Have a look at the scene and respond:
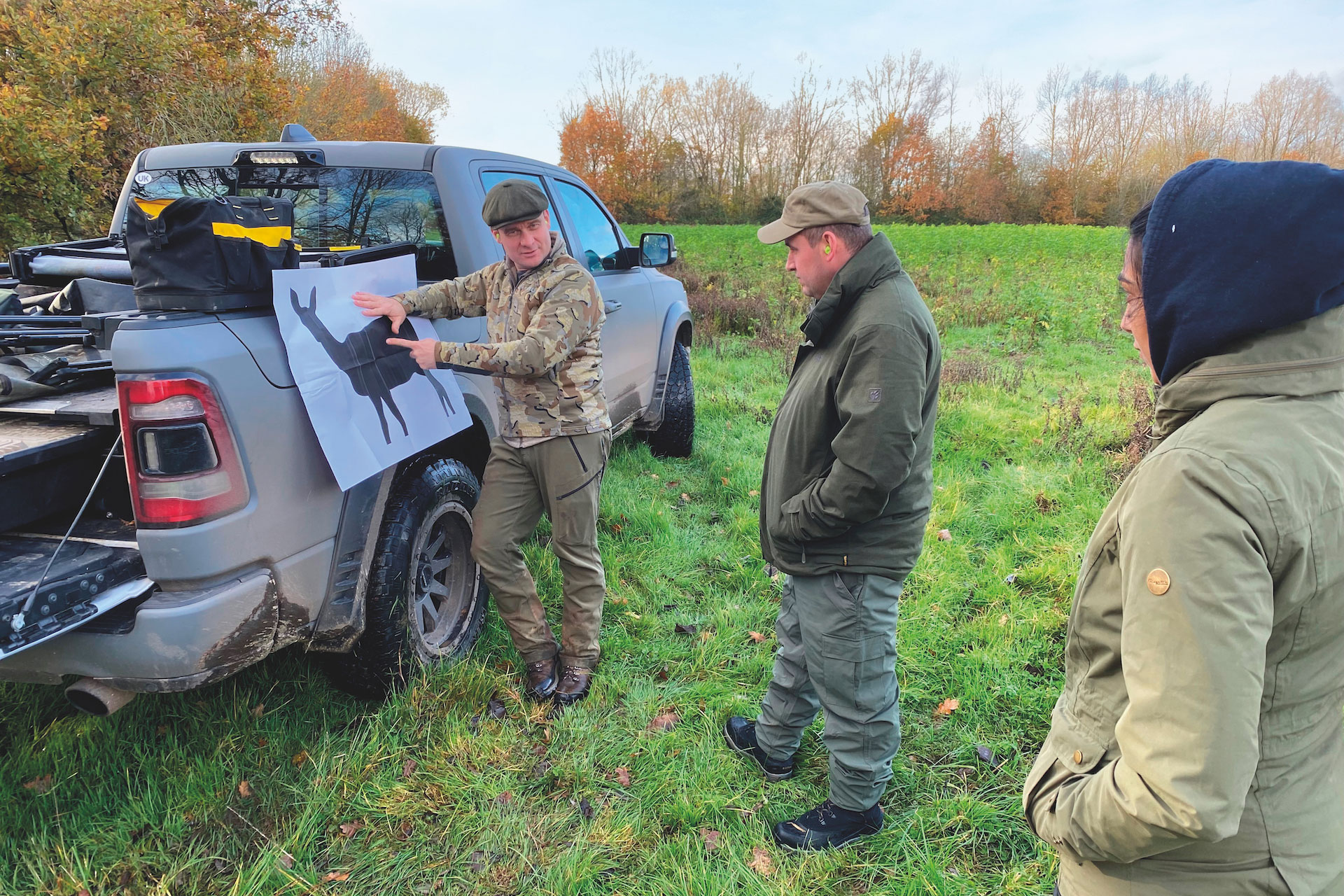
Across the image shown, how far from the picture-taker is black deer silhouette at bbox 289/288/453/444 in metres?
2.42

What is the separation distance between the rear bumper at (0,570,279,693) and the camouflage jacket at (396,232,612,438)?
1.17 m

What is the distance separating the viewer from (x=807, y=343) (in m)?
2.39

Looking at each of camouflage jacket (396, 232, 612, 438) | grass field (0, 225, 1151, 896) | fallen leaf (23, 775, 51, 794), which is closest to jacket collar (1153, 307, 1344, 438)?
grass field (0, 225, 1151, 896)

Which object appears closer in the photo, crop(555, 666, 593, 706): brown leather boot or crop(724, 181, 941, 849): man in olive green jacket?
crop(724, 181, 941, 849): man in olive green jacket

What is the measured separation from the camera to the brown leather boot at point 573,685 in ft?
10.3

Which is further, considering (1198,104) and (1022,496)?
(1198,104)

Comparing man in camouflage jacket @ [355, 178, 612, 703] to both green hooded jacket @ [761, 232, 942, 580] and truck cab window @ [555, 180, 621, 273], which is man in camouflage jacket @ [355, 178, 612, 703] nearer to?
green hooded jacket @ [761, 232, 942, 580]

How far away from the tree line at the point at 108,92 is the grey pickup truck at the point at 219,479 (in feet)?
19.9

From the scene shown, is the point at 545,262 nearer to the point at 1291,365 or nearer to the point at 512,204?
the point at 512,204

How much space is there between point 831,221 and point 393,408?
1.62 m

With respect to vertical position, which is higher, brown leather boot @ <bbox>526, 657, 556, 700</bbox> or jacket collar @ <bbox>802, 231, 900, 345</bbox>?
jacket collar @ <bbox>802, 231, 900, 345</bbox>

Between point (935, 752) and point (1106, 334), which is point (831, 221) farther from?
point (1106, 334)

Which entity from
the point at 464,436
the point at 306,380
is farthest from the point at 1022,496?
the point at 306,380

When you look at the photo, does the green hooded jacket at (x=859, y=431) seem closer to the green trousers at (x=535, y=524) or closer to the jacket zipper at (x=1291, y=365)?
the green trousers at (x=535, y=524)
